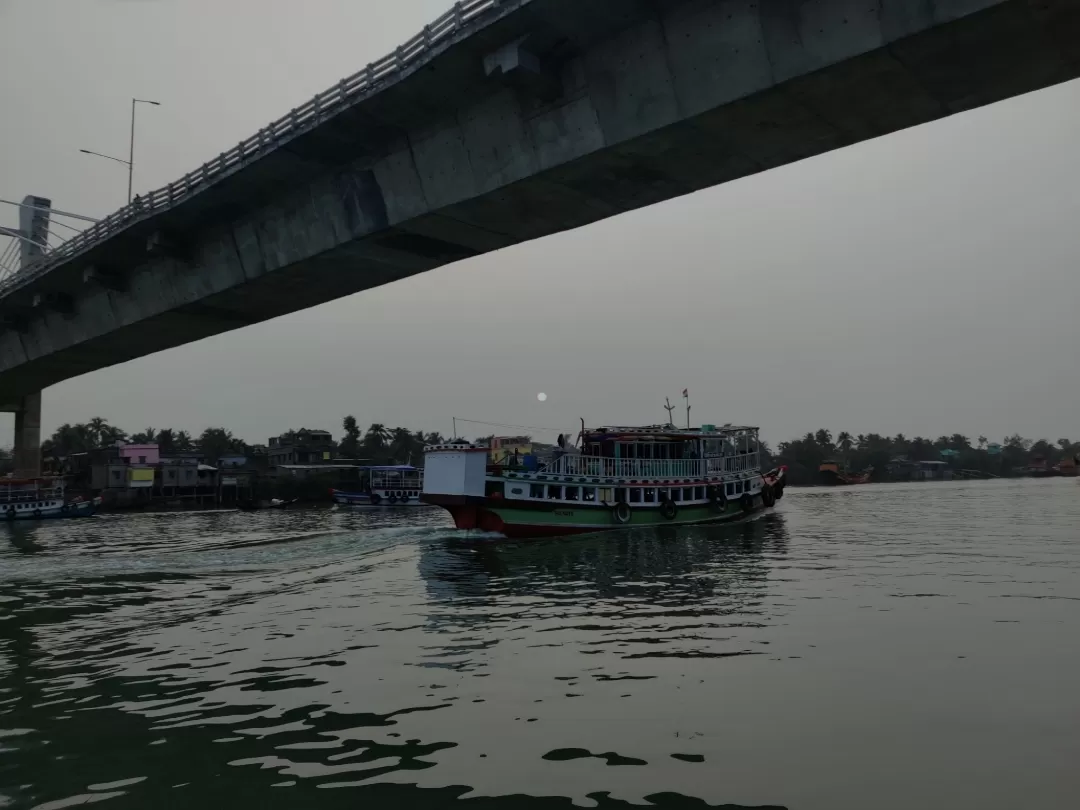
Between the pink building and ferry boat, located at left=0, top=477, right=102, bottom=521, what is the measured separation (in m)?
21.4

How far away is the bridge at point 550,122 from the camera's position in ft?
31.9

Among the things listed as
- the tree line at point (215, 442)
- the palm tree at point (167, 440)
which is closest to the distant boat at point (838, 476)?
the tree line at point (215, 442)

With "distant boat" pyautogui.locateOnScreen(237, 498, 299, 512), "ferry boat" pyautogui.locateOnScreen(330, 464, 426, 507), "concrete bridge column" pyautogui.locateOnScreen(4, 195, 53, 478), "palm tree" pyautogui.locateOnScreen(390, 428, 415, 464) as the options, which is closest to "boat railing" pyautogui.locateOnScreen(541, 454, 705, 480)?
"concrete bridge column" pyautogui.locateOnScreen(4, 195, 53, 478)

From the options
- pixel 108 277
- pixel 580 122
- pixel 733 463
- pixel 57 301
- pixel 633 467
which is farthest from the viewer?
pixel 733 463

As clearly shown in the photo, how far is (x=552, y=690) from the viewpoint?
8.79 metres

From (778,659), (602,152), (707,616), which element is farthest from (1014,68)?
(707,616)

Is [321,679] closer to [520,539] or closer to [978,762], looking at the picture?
[978,762]

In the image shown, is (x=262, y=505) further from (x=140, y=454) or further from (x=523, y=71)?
(x=523, y=71)

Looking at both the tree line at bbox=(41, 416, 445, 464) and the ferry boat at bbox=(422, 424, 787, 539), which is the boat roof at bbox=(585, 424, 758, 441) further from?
the tree line at bbox=(41, 416, 445, 464)

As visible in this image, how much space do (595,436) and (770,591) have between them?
66.2 feet

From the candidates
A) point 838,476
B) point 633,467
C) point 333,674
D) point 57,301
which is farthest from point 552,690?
point 838,476

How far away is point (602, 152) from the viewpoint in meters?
12.1

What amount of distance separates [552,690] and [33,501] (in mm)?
63757

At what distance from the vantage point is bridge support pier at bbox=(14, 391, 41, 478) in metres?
53.5
